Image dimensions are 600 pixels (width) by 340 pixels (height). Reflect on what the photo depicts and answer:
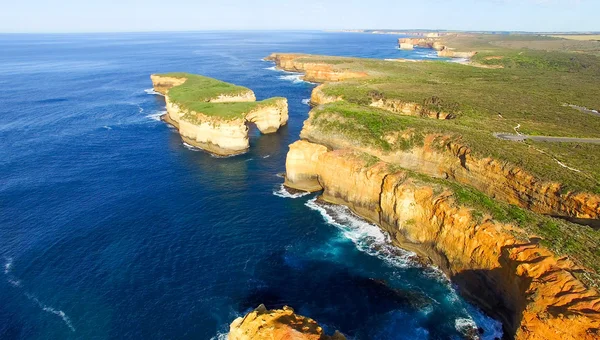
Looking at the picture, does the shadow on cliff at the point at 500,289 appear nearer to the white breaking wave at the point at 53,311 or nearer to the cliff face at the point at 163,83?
the white breaking wave at the point at 53,311

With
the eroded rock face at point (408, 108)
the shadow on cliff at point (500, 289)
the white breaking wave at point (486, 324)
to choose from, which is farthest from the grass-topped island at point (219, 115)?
the white breaking wave at point (486, 324)

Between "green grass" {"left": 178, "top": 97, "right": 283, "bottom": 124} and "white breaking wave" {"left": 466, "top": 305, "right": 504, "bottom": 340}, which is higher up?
"green grass" {"left": 178, "top": 97, "right": 283, "bottom": 124}

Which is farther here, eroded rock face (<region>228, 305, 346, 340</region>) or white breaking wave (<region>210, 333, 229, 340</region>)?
white breaking wave (<region>210, 333, 229, 340</region>)

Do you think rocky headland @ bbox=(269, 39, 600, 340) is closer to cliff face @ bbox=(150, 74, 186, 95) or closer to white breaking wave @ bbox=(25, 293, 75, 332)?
white breaking wave @ bbox=(25, 293, 75, 332)

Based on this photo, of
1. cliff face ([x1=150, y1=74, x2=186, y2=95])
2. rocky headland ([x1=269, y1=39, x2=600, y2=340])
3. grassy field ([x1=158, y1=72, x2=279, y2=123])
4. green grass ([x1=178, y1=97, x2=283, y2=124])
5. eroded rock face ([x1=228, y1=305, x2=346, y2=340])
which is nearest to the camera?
eroded rock face ([x1=228, y1=305, x2=346, y2=340])

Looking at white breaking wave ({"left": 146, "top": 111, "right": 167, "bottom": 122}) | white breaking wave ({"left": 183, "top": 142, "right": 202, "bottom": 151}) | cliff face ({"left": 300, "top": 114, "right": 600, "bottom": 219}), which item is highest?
cliff face ({"left": 300, "top": 114, "right": 600, "bottom": 219})

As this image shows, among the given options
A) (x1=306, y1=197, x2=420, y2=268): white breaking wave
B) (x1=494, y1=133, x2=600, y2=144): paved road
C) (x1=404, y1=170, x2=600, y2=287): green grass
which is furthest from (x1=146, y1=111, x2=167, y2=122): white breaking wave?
(x1=494, y1=133, x2=600, y2=144): paved road

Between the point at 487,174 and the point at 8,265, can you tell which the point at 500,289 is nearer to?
the point at 487,174
